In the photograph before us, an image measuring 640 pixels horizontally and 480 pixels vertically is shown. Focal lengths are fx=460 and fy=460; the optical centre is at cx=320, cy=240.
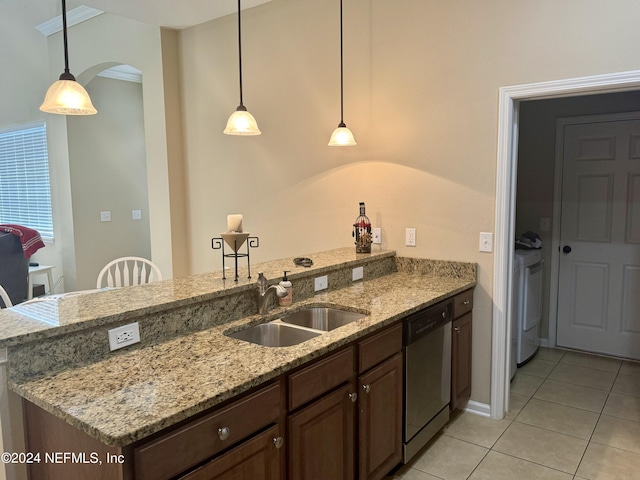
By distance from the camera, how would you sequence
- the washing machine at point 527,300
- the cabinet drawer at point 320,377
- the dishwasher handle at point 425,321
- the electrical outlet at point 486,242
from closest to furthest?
the cabinet drawer at point 320,377 < the dishwasher handle at point 425,321 < the electrical outlet at point 486,242 < the washing machine at point 527,300

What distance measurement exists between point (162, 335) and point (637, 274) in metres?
3.90

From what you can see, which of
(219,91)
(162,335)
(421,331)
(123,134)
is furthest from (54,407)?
(123,134)

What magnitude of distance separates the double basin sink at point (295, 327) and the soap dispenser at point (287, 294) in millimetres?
72

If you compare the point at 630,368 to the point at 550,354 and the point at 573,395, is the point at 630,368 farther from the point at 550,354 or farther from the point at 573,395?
the point at 573,395

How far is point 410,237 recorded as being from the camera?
329cm

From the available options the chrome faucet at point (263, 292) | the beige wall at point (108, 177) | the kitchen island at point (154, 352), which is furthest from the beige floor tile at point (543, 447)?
the beige wall at point (108, 177)

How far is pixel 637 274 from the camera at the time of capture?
390cm

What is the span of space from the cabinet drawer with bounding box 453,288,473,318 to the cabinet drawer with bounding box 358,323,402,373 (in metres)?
0.66

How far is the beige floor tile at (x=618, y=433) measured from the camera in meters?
2.70

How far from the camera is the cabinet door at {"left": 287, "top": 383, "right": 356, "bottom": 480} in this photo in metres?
1.73

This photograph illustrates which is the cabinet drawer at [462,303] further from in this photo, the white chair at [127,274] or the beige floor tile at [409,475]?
the white chair at [127,274]

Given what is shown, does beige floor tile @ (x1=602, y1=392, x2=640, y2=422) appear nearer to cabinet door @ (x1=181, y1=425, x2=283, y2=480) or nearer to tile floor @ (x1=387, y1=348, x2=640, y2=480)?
tile floor @ (x1=387, y1=348, x2=640, y2=480)

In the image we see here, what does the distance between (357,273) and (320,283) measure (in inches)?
15.7

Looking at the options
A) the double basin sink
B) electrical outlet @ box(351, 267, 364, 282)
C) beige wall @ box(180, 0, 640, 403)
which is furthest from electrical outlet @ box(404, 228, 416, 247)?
the double basin sink
